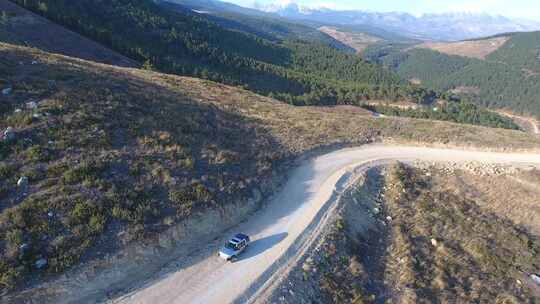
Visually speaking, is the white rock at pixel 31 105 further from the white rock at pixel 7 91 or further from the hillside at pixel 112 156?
the white rock at pixel 7 91

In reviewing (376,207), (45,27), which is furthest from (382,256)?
(45,27)

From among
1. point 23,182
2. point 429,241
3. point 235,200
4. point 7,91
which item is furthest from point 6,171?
point 429,241

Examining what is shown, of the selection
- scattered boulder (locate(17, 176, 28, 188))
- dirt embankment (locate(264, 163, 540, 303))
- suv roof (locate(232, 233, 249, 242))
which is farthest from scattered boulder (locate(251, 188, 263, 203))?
scattered boulder (locate(17, 176, 28, 188))

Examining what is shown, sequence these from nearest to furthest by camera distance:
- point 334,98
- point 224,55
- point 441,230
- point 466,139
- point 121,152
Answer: point 121,152 → point 441,230 → point 466,139 → point 334,98 → point 224,55

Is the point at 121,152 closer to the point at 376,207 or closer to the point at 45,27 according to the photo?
the point at 376,207

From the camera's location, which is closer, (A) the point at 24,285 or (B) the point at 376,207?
(A) the point at 24,285

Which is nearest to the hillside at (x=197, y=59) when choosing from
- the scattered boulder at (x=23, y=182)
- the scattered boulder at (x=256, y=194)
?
the scattered boulder at (x=256, y=194)
